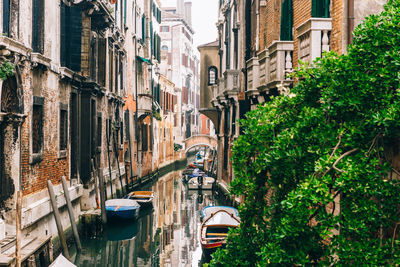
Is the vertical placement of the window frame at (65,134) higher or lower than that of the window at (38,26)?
lower

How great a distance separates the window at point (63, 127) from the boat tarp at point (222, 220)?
451 centimetres

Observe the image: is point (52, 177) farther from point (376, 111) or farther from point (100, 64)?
point (376, 111)

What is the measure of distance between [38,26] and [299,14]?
6.19 meters

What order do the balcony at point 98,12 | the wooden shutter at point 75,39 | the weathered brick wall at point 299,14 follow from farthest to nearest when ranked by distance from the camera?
the balcony at point 98,12 < the wooden shutter at point 75,39 < the weathered brick wall at point 299,14

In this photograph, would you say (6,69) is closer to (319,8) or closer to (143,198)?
(319,8)

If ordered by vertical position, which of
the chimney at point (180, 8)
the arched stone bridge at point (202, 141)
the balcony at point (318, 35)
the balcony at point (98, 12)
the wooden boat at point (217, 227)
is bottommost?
the wooden boat at point (217, 227)

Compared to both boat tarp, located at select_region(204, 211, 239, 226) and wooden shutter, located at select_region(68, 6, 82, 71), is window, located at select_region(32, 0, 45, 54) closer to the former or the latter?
wooden shutter, located at select_region(68, 6, 82, 71)

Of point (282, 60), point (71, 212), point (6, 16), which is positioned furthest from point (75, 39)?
point (282, 60)

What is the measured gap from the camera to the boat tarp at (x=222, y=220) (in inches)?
518

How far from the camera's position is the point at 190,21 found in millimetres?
58188

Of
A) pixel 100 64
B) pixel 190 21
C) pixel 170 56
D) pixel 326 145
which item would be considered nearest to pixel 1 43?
pixel 326 145

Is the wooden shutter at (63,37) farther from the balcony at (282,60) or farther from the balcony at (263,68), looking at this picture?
the balcony at (282,60)

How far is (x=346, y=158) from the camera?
473 cm

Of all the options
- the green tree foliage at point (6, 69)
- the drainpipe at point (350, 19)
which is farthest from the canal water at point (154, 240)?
the drainpipe at point (350, 19)
